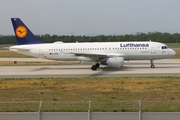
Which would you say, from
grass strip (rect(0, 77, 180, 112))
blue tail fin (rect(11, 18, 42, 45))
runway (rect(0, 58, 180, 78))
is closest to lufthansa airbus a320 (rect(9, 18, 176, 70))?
blue tail fin (rect(11, 18, 42, 45))

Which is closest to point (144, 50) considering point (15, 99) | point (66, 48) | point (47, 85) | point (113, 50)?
point (113, 50)

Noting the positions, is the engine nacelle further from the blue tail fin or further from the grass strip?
the blue tail fin

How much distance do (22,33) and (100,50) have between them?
406 inches

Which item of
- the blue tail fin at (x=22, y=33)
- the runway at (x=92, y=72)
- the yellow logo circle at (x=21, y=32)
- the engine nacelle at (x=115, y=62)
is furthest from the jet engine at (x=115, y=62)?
the yellow logo circle at (x=21, y=32)

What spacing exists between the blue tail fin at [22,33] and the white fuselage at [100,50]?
0.77 meters

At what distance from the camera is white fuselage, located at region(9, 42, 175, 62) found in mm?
38688

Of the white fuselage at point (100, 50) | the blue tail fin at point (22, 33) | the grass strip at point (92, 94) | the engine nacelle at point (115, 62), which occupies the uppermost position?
the blue tail fin at point (22, 33)

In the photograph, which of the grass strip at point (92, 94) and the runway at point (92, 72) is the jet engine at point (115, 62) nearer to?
the runway at point (92, 72)

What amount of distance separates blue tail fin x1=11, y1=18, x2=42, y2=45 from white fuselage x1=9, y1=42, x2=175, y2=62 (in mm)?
768

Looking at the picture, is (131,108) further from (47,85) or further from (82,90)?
(47,85)

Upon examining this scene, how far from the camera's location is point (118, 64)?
120 ft

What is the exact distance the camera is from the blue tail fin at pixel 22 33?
4116cm

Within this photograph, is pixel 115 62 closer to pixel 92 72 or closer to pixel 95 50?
pixel 92 72
